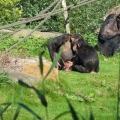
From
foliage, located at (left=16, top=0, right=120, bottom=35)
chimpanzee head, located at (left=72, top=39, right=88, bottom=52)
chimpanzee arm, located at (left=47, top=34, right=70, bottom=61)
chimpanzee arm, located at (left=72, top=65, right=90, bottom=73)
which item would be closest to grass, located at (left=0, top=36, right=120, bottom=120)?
chimpanzee arm, located at (left=72, top=65, right=90, bottom=73)

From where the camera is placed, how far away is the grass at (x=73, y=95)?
24.1 ft

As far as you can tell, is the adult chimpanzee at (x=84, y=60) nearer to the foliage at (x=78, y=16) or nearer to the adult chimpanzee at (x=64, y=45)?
the adult chimpanzee at (x=64, y=45)

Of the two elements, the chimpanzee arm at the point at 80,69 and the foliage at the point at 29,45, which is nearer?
the chimpanzee arm at the point at 80,69

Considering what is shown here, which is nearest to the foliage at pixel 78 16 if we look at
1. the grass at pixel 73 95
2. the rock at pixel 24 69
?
the grass at pixel 73 95

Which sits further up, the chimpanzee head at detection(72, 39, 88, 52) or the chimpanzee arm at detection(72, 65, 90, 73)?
the chimpanzee head at detection(72, 39, 88, 52)

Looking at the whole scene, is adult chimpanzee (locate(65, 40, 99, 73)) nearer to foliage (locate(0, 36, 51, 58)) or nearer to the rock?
foliage (locate(0, 36, 51, 58))

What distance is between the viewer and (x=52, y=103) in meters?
8.12

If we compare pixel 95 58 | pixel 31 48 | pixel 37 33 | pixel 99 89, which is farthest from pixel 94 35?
pixel 99 89

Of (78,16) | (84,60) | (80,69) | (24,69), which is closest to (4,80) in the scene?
(24,69)

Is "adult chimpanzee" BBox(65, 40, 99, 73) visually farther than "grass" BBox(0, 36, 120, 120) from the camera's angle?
Yes

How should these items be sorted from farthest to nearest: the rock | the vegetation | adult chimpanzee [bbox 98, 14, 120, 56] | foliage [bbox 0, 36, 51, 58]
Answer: adult chimpanzee [bbox 98, 14, 120, 56] < foliage [bbox 0, 36, 51, 58] < the rock < the vegetation

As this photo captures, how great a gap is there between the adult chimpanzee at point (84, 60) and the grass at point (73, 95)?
469 millimetres

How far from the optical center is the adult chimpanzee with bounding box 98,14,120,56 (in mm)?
13789

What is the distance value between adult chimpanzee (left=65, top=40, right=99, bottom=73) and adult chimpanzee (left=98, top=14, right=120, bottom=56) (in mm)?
1787
